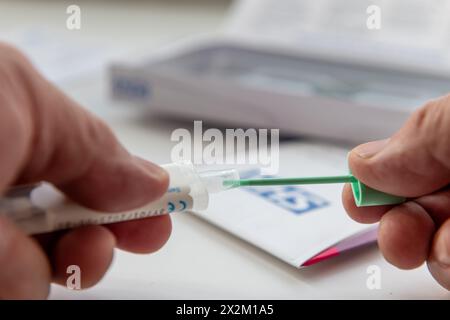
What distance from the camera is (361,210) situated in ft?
1.33

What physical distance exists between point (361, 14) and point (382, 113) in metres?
0.31

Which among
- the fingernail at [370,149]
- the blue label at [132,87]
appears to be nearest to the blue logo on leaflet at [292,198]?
the fingernail at [370,149]

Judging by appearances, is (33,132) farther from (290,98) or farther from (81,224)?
(290,98)

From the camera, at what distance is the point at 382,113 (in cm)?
60

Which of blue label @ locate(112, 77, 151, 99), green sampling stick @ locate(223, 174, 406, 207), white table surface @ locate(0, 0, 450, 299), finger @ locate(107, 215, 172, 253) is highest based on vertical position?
blue label @ locate(112, 77, 151, 99)

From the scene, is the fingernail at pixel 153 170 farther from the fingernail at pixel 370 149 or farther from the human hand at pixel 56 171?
the fingernail at pixel 370 149

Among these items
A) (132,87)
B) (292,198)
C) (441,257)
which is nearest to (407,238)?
(441,257)

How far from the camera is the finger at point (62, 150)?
27 centimetres

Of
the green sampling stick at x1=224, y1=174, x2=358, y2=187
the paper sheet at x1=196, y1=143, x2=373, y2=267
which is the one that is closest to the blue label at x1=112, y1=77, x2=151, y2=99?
the paper sheet at x1=196, y1=143, x2=373, y2=267

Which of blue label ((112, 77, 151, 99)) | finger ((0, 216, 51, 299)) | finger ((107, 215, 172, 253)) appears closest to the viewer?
finger ((0, 216, 51, 299))

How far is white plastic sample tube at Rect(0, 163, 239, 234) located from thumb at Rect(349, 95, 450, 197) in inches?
3.9

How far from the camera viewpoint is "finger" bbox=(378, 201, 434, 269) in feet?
1.23

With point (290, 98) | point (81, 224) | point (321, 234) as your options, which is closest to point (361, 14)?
point (290, 98)

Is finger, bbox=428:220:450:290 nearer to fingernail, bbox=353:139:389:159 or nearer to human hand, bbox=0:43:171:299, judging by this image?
fingernail, bbox=353:139:389:159
